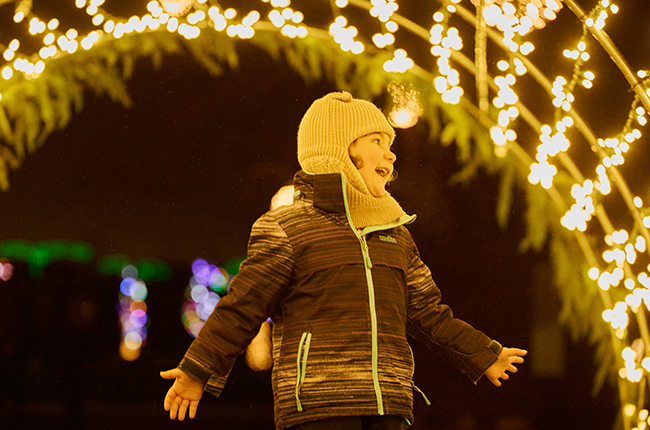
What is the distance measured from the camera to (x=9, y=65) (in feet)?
9.98

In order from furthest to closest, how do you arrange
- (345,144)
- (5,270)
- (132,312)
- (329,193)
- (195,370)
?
(132,312)
(5,270)
(345,144)
(329,193)
(195,370)

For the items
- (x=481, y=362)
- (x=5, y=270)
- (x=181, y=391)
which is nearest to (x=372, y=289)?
(x=481, y=362)

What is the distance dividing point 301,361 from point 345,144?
2.07ft

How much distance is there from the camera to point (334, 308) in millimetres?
1759

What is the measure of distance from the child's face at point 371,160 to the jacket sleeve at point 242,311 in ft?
1.05

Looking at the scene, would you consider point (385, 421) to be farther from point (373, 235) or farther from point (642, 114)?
point (642, 114)

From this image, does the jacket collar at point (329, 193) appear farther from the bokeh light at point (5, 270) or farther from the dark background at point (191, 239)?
the bokeh light at point (5, 270)

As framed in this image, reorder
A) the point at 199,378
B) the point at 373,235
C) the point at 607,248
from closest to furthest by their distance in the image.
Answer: the point at 199,378, the point at 373,235, the point at 607,248

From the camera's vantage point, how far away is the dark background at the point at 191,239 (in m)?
2.99

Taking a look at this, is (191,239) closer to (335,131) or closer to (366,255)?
(335,131)

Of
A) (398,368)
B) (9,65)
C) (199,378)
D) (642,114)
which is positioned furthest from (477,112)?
(9,65)

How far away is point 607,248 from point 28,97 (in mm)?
2642

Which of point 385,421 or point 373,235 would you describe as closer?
point 385,421

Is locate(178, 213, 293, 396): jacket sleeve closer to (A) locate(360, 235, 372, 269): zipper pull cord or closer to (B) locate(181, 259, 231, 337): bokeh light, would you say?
(A) locate(360, 235, 372, 269): zipper pull cord
